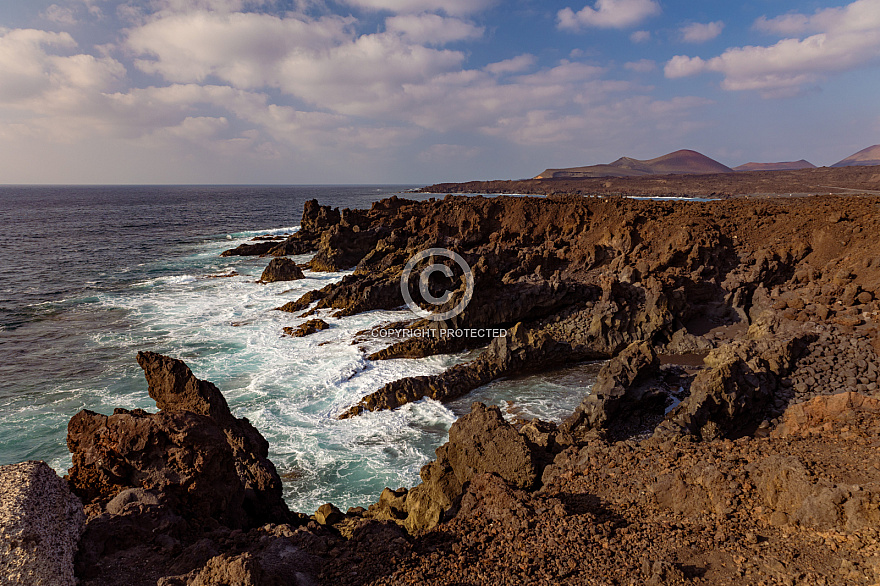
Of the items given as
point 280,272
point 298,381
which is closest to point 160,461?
point 298,381

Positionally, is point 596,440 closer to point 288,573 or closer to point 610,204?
point 288,573

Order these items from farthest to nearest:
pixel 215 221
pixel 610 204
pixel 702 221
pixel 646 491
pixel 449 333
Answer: pixel 215 221 < pixel 610 204 < pixel 702 221 < pixel 449 333 < pixel 646 491

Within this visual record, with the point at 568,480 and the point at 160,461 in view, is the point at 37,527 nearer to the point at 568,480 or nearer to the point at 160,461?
the point at 160,461

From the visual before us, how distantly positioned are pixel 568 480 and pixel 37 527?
7.27 m

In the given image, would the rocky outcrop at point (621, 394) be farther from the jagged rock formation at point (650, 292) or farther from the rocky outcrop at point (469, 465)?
the rocky outcrop at point (469, 465)

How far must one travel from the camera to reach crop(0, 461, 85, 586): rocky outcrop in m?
4.30

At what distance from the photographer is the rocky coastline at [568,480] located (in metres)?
4.98

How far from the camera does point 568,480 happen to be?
7504 millimetres

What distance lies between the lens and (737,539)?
5.40 metres

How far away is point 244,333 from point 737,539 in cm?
2174

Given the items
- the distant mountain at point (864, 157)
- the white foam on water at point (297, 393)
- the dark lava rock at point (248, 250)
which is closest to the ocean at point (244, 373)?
the white foam on water at point (297, 393)

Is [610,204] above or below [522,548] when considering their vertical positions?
above

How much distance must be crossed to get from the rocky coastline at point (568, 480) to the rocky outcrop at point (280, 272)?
704 inches

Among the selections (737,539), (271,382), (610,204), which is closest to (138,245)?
(271,382)
